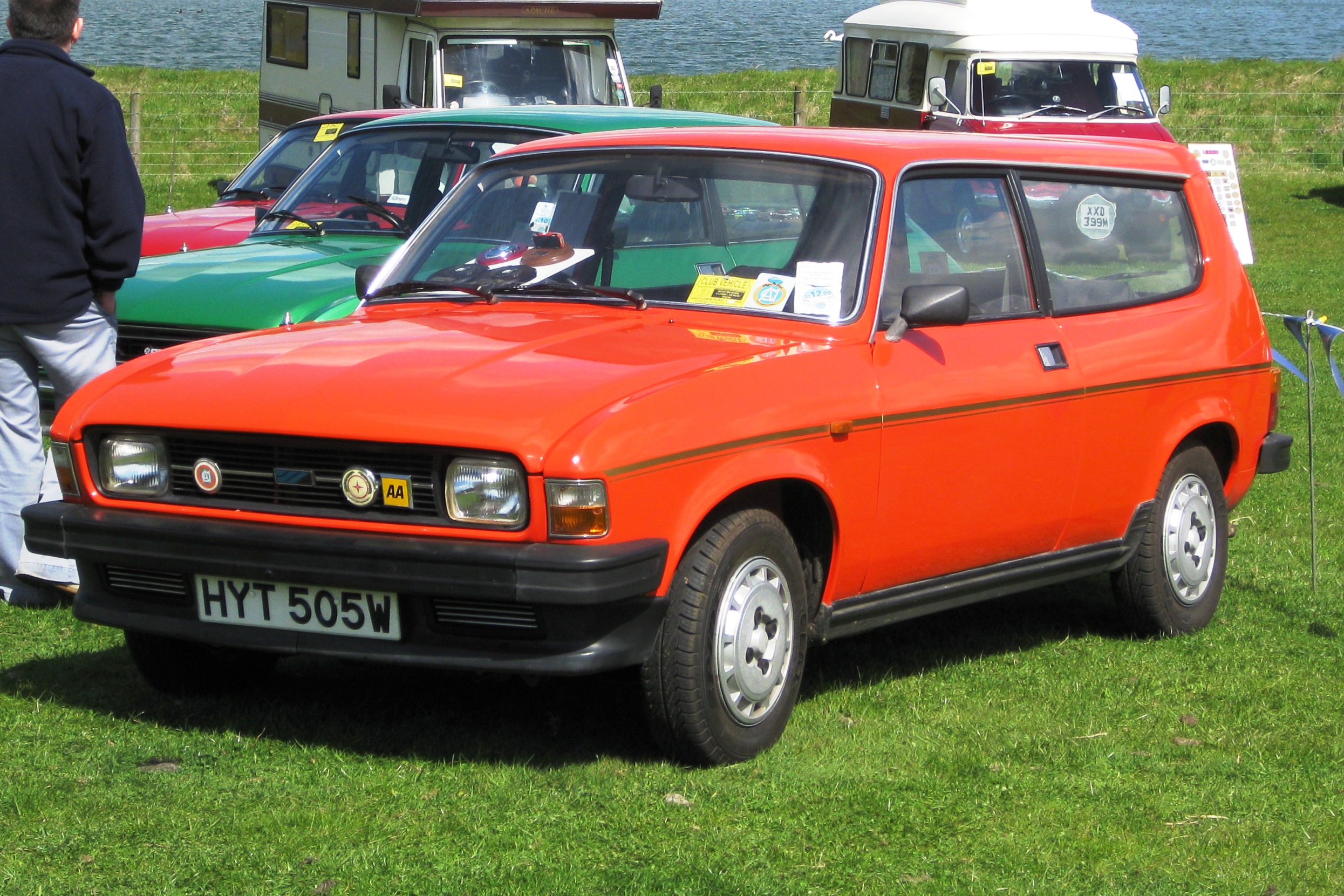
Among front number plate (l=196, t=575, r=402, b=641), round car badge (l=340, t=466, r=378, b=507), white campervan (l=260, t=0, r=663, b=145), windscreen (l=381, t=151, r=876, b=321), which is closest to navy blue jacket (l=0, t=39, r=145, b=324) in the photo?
windscreen (l=381, t=151, r=876, b=321)

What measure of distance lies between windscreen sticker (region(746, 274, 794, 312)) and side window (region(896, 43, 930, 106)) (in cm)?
1624

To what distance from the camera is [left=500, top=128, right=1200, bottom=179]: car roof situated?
5.57 metres

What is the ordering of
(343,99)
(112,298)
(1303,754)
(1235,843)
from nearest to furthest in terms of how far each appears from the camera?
(1235,843)
(1303,754)
(112,298)
(343,99)

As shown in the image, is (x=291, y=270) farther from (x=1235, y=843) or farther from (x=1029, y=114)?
(x=1029, y=114)

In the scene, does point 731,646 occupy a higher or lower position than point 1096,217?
lower

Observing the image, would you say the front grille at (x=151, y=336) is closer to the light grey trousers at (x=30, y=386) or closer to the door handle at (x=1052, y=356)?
the light grey trousers at (x=30, y=386)

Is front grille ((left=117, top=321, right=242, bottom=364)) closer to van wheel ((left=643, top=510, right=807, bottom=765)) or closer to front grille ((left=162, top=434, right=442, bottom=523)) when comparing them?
front grille ((left=162, top=434, right=442, bottom=523))

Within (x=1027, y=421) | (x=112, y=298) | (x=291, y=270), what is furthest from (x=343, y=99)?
(x=1027, y=421)

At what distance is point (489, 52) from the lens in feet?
53.1

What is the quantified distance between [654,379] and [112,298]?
2.73 metres

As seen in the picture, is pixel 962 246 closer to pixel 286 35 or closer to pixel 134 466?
pixel 134 466

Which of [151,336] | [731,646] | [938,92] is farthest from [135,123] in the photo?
[731,646]

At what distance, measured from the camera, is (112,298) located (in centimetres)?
645

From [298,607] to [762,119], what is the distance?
2513 cm
